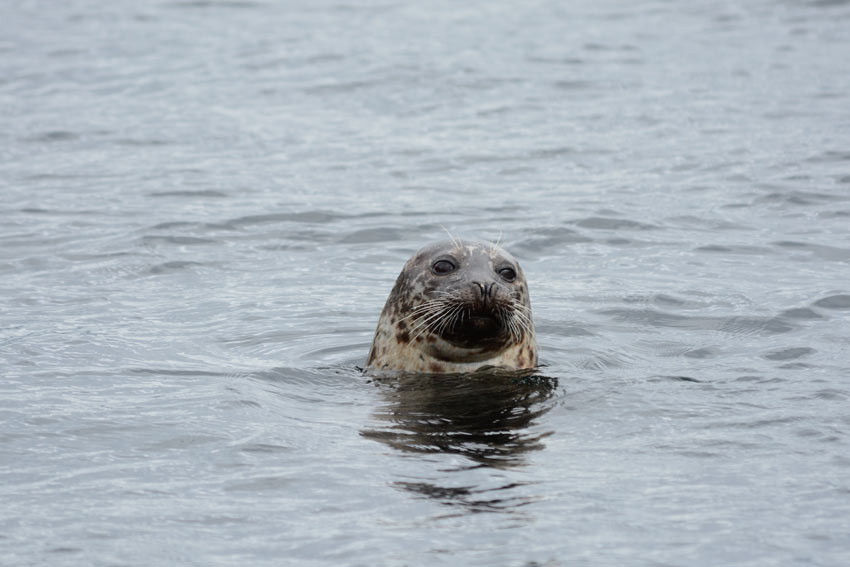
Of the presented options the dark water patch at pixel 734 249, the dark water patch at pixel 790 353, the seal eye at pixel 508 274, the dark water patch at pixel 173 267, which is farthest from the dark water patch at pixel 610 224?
the seal eye at pixel 508 274

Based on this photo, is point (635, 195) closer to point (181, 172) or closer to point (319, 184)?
point (319, 184)

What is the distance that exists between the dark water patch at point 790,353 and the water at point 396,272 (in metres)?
0.04

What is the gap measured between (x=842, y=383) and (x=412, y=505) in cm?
349

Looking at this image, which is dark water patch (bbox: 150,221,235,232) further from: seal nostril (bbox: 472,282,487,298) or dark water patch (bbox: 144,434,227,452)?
dark water patch (bbox: 144,434,227,452)

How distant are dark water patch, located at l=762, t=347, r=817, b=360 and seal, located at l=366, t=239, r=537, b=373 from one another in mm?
1636

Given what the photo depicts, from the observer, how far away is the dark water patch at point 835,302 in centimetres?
1163

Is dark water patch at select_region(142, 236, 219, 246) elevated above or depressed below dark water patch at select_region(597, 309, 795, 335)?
below

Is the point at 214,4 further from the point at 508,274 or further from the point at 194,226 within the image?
the point at 508,274

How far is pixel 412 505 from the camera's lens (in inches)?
272

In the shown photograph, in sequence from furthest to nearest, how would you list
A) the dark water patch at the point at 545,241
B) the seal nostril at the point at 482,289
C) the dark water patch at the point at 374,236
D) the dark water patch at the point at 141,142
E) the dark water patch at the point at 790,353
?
the dark water patch at the point at 141,142, the dark water patch at the point at 374,236, the dark water patch at the point at 545,241, the dark water patch at the point at 790,353, the seal nostril at the point at 482,289

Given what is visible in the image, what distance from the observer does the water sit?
6.79 meters

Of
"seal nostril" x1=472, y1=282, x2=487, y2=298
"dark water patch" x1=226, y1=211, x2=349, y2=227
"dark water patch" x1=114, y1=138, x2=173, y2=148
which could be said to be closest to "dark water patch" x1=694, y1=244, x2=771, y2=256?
"dark water patch" x1=226, y1=211, x2=349, y2=227

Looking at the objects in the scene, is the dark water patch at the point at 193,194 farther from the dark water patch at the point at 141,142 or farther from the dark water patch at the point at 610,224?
the dark water patch at the point at 610,224

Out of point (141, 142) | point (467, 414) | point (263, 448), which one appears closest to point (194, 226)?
point (141, 142)
